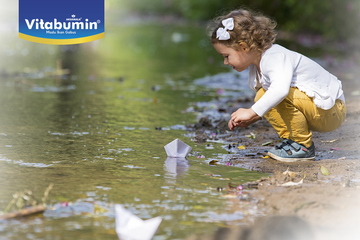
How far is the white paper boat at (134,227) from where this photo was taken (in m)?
2.23

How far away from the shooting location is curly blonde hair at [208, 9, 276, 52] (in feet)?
11.6

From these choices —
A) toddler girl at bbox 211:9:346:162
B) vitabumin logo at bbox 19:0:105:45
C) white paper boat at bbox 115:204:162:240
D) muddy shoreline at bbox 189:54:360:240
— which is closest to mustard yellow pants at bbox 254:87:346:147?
toddler girl at bbox 211:9:346:162

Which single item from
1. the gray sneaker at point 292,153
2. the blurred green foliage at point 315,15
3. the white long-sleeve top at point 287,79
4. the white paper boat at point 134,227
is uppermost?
the blurred green foliage at point 315,15

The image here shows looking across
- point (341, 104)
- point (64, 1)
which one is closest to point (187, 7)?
point (64, 1)

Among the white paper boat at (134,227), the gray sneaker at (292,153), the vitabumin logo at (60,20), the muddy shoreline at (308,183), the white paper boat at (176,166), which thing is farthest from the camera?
the vitabumin logo at (60,20)

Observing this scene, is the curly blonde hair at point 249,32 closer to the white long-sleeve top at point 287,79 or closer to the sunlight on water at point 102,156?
the white long-sleeve top at point 287,79

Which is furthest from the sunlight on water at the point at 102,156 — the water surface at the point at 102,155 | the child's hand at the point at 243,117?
the child's hand at the point at 243,117

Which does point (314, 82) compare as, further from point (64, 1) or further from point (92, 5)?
point (64, 1)

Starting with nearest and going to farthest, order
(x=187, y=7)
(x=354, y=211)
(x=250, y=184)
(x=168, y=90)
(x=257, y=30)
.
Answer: (x=354, y=211)
(x=250, y=184)
(x=257, y=30)
(x=168, y=90)
(x=187, y=7)

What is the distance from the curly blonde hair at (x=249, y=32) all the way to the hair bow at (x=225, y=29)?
0.10 feet

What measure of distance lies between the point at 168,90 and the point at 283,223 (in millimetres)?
5054

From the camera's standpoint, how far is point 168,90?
722cm

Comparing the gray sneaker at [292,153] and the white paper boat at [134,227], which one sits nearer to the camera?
the white paper boat at [134,227]

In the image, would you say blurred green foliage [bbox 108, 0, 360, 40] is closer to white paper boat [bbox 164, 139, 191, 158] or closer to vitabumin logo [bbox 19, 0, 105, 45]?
vitabumin logo [bbox 19, 0, 105, 45]
